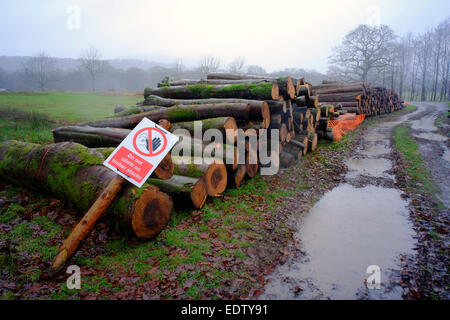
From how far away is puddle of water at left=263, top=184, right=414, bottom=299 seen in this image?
3.08m

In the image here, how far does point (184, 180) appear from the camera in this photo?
4.82m

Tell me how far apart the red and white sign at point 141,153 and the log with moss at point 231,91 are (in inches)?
185

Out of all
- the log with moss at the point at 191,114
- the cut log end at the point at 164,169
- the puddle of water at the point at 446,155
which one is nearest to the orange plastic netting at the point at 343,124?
the puddle of water at the point at 446,155

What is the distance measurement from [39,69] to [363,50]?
1909 inches

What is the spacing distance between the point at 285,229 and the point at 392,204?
2601mm

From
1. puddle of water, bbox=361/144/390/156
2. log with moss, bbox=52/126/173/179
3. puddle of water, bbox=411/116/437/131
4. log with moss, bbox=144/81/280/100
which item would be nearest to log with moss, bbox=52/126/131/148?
log with moss, bbox=52/126/173/179

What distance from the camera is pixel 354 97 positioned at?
17750 millimetres

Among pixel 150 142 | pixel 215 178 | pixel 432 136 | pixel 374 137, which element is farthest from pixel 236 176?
pixel 432 136

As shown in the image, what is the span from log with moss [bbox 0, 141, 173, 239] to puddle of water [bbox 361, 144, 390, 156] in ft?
27.1

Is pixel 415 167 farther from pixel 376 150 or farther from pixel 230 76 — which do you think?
pixel 230 76

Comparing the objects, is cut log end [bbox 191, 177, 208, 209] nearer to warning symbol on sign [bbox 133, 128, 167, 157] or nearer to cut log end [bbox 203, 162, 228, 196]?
cut log end [bbox 203, 162, 228, 196]

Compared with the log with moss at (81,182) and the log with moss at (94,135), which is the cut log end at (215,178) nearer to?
the log with moss at (81,182)

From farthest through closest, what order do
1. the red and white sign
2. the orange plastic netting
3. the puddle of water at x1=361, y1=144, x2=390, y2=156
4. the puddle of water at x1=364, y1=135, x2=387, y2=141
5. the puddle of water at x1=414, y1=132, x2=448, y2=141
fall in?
1. the puddle of water at x1=364, y1=135, x2=387, y2=141
2. the orange plastic netting
3. the puddle of water at x1=414, y1=132, x2=448, y2=141
4. the puddle of water at x1=361, y1=144, x2=390, y2=156
5. the red and white sign

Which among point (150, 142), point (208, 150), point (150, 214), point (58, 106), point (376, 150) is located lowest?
point (150, 214)
